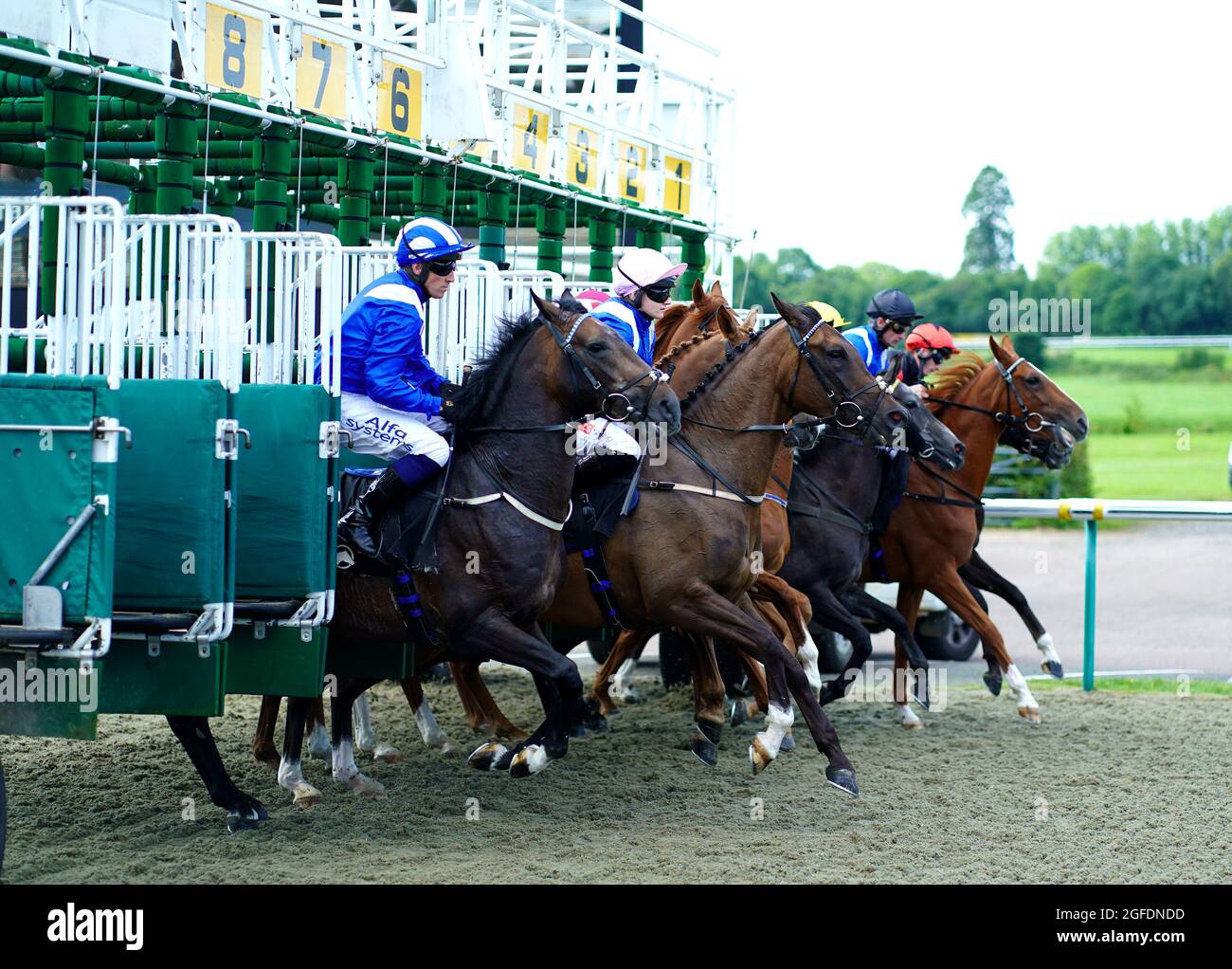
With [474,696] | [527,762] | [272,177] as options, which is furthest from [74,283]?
[474,696]

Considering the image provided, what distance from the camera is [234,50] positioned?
6918 millimetres

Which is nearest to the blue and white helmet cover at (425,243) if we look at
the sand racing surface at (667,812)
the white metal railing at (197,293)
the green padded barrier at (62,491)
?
the white metal railing at (197,293)

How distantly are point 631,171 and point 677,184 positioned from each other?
84 cm

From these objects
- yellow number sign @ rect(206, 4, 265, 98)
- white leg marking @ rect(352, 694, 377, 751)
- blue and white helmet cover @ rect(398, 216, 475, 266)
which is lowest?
white leg marking @ rect(352, 694, 377, 751)

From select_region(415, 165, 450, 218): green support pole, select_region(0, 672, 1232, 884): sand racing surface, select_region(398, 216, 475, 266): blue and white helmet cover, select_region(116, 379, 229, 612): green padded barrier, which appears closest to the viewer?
select_region(116, 379, 229, 612): green padded barrier

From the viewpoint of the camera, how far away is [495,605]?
6.07 m

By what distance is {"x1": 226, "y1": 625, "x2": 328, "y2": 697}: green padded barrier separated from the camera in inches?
228

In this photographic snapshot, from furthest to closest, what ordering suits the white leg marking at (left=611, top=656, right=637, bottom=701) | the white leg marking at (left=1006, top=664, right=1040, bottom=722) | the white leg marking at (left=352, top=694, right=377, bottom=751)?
the white leg marking at (left=611, top=656, right=637, bottom=701) → the white leg marking at (left=1006, top=664, right=1040, bottom=722) → the white leg marking at (left=352, top=694, right=377, bottom=751)

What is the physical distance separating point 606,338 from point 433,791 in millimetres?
2197

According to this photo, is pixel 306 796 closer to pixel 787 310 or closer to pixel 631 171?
pixel 787 310

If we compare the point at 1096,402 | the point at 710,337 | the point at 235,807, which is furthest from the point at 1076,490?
the point at 235,807

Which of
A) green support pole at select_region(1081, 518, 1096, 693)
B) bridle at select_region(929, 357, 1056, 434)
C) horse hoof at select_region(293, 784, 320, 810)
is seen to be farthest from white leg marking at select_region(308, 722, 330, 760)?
green support pole at select_region(1081, 518, 1096, 693)

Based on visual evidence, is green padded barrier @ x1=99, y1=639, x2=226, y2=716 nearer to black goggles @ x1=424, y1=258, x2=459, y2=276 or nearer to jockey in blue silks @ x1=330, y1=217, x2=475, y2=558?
jockey in blue silks @ x1=330, y1=217, x2=475, y2=558

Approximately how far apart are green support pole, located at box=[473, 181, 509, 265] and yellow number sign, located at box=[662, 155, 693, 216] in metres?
2.59
